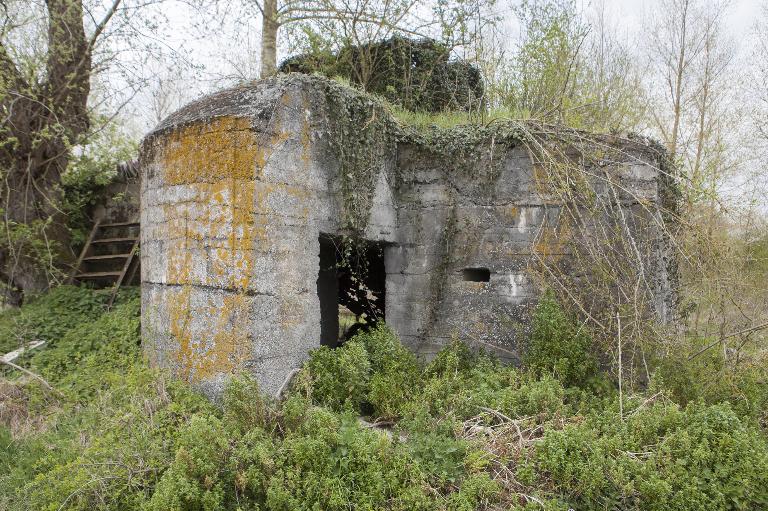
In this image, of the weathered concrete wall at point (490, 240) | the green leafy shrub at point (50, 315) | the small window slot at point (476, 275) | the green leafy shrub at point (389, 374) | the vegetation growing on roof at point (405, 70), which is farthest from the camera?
the vegetation growing on roof at point (405, 70)

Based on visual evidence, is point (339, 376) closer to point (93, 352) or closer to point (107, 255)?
point (93, 352)

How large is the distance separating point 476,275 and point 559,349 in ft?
4.91

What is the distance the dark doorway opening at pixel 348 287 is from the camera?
7.34 metres

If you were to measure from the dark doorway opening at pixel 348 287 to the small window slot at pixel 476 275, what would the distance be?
1063 millimetres

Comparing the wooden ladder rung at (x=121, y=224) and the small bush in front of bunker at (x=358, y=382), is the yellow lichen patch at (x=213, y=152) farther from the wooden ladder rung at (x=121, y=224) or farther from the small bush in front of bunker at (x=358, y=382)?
A: the wooden ladder rung at (x=121, y=224)

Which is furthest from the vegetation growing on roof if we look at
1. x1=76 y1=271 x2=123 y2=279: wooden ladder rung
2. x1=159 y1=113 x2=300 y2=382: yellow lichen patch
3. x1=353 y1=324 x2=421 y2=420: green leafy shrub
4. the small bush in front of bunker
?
the small bush in front of bunker

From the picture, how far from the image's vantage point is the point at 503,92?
29.0 ft

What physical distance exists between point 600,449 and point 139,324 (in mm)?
4928

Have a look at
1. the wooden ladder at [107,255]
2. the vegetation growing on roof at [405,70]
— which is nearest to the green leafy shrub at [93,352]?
the wooden ladder at [107,255]

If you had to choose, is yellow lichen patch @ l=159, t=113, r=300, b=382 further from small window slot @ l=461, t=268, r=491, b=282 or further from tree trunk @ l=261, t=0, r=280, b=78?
tree trunk @ l=261, t=0, r=280, b=78

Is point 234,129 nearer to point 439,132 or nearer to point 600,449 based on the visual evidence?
point 439,132

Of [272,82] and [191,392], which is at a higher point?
[272,82]

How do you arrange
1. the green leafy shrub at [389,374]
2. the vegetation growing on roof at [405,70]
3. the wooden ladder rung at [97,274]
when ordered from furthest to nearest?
the vegetation growing on roof at [405,70] < the wooden ladder rung at [97,274] < the green leafy shrub at [389,374]

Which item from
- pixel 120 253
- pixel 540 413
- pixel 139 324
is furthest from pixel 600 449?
pixel 120 253
